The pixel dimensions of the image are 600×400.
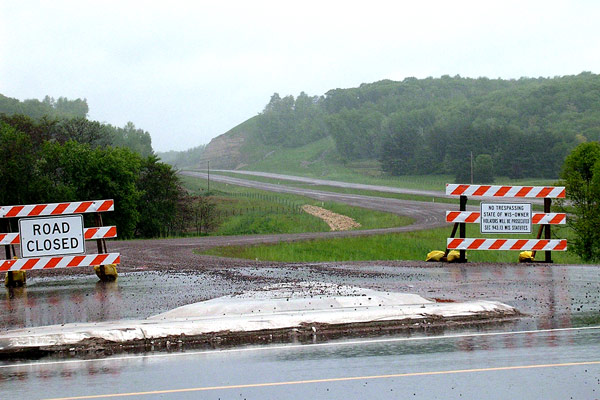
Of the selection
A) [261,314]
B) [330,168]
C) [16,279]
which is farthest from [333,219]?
[330,168]

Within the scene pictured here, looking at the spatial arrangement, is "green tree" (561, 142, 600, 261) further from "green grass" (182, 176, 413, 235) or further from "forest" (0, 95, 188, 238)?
"forest" (0, 95, 188, 238)

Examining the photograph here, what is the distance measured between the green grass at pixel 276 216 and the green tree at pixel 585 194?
729 inches

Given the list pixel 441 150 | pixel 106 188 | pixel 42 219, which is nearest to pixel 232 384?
pixel 42 219

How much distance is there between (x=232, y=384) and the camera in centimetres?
808

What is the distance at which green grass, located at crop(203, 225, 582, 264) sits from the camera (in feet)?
98.2

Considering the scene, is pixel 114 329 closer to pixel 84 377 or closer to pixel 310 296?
pixel 84 377

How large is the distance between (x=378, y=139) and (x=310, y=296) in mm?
139303

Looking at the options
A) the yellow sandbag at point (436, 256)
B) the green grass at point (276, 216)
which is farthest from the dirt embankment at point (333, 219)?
the yellow sandbag at point (436, 256)

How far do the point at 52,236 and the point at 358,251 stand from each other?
727 inches

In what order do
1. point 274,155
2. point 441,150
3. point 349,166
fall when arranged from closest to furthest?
point 441,150
point 349,166
point 274,155

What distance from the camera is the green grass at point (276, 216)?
175 feet

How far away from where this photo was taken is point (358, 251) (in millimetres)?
32562

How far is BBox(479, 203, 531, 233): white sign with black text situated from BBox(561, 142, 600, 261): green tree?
1520 cm

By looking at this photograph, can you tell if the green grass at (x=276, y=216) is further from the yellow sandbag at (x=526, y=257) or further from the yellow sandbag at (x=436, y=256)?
the yellow sandbag at (x=526, y=257)
